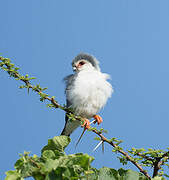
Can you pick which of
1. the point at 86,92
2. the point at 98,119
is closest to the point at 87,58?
the point at 86,92

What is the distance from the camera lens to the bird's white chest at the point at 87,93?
5.83 meters

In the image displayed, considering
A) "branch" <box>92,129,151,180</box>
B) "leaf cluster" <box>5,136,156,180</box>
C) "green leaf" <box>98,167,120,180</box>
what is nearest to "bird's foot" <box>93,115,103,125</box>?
"branch" <box>92,129,151,180</box>

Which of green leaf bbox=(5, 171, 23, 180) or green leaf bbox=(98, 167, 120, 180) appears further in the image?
green leaf bbox=(98, 167, 120, 180)

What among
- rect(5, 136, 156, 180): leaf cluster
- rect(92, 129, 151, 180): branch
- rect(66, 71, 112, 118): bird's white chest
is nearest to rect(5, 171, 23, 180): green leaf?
rect(5, 136, 156, 180): leaf cluster

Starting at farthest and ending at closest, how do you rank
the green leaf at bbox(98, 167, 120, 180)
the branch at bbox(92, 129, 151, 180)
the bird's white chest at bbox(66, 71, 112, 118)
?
the bird's white chest at bbox(66, 71, 112, 118) → the branch at bbox(92, 129, 151, 180) → the green leaf at bbox(98, 167, 120, 180)

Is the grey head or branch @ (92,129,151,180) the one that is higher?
the grey head

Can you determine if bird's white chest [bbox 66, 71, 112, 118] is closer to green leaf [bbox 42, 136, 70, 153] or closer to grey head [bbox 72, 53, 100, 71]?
grey head [bbox 72, 53, 100, 71]

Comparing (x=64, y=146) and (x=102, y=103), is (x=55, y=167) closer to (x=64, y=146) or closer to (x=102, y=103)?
(x=64, y=146)

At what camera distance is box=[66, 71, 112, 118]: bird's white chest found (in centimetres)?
583

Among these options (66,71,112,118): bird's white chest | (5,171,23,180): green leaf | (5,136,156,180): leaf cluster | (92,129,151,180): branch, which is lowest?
(5,171,23,180): green leaf

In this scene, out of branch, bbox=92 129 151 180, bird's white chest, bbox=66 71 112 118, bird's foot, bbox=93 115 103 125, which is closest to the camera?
branch, bbox=92 129 151 180

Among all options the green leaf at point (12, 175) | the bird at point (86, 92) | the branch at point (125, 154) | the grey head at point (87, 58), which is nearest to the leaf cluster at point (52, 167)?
the green leaf at point (12, 175)

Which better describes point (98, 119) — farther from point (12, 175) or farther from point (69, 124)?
point (12, 175)

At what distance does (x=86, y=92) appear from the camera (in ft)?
19.0
